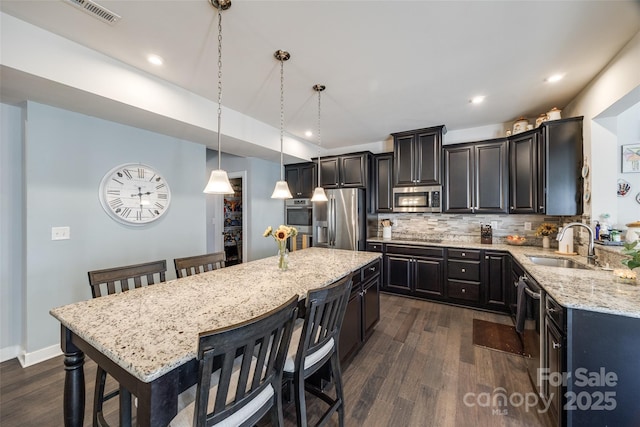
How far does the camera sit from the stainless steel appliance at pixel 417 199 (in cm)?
386

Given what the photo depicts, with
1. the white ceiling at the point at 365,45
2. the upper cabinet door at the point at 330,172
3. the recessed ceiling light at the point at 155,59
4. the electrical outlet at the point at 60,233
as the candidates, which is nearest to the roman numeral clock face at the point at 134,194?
the electrical outlet at the point at 60,233

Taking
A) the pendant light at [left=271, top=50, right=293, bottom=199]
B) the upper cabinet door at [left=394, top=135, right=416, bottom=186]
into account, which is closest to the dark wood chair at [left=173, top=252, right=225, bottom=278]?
the pendant light at [left=271, top=50, right=293, bottom=199]

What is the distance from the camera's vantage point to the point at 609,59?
2107 millimetres

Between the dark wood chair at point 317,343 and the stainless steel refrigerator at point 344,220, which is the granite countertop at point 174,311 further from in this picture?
the stainless steel refrigerator at point 344,220

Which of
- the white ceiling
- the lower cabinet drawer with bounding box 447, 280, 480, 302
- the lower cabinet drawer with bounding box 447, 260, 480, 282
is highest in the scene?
the white ceiling

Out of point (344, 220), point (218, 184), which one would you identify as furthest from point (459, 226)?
point (218, 184)

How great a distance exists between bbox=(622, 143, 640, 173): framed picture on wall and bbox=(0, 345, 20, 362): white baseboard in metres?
6.08

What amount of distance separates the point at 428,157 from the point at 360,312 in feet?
8.88

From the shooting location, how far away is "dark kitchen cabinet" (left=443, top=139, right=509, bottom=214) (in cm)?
346

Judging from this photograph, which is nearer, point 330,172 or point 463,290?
point 463,290

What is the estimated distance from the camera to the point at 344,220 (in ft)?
13.9

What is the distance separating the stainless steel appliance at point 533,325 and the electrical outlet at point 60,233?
422 cm

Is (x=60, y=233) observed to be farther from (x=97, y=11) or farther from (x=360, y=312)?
(x=360, y=312)

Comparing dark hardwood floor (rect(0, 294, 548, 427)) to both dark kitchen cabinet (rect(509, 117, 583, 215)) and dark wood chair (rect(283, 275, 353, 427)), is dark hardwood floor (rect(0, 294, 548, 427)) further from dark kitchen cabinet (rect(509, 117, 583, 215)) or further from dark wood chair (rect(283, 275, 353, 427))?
dark kitchen cabinet (rect(509, 117, 583, 215))
